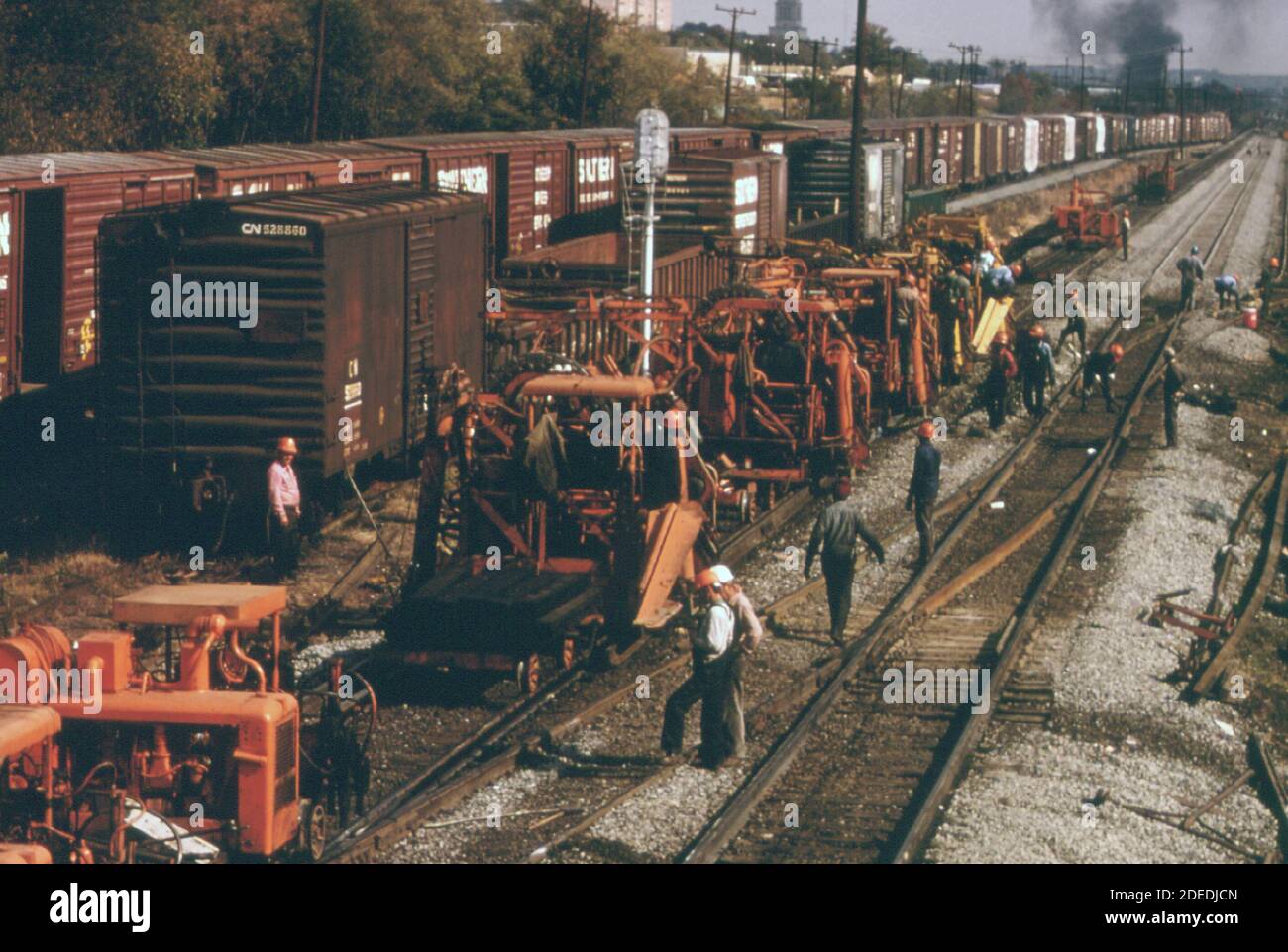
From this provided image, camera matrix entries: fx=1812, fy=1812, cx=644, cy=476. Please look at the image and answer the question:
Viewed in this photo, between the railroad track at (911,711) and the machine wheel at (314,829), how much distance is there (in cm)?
206

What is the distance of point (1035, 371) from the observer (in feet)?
90.3

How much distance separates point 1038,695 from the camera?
558 inches

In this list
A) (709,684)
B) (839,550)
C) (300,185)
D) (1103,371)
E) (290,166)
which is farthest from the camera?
(1103,371)

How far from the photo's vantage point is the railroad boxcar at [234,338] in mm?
16562

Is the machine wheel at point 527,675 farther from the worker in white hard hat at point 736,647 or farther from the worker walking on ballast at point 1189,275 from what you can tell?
the worker walking on ballast at point 1189,275

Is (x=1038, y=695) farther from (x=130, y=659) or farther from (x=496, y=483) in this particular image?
(x=130, y=659)

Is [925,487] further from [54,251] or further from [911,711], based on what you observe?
[54,251]

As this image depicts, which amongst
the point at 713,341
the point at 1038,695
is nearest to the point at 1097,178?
the point at 713,341

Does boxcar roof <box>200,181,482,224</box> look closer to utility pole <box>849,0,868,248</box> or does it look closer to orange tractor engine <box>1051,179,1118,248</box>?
utility pole <box>849,0,868,248</box>

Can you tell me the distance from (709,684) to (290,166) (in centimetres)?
1269

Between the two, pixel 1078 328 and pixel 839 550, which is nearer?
pixel 839 550

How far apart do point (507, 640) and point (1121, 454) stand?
14224 millimetres

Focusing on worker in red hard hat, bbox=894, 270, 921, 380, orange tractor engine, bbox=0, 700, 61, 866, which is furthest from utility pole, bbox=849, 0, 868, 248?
orange tractor engine, bbox=0, 700, 61, 866

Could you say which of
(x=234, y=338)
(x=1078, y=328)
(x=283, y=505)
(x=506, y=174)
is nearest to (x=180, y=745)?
(x=283, y=505)
